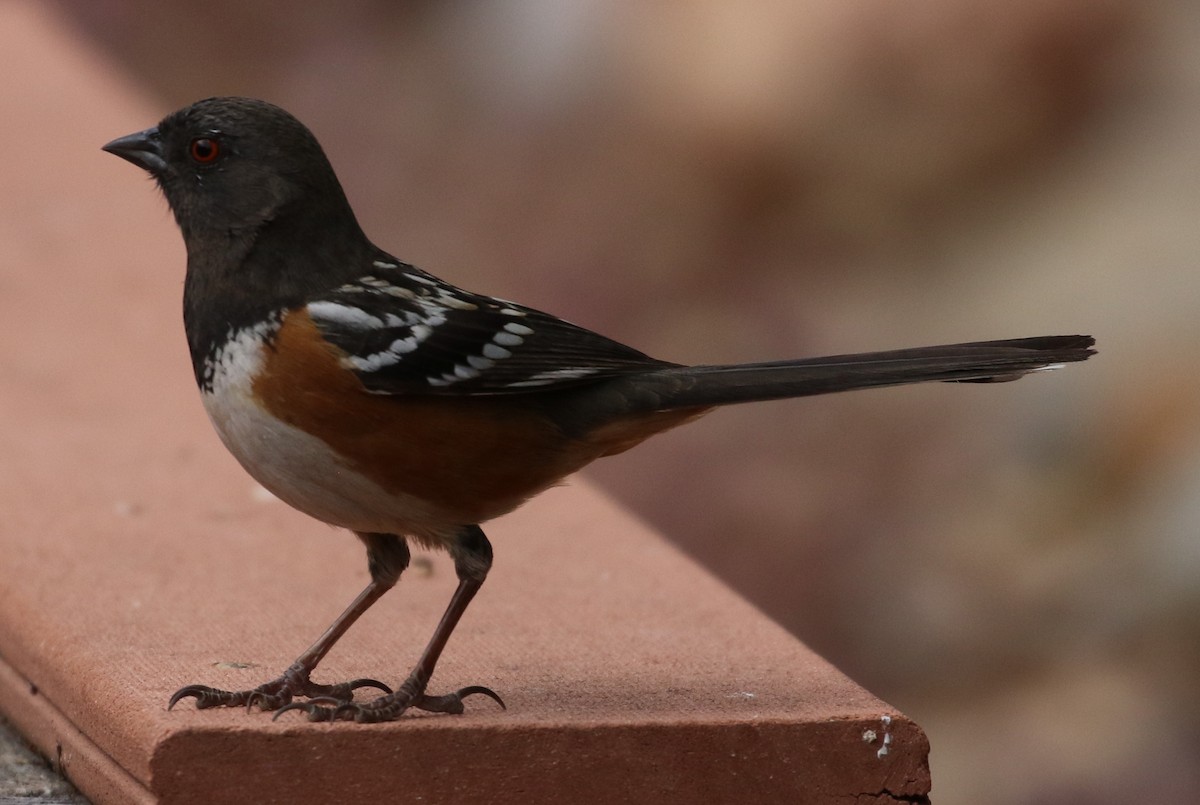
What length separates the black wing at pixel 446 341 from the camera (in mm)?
3084

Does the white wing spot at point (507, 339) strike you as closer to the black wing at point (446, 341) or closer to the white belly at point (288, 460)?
the black wing at point (446, 341)

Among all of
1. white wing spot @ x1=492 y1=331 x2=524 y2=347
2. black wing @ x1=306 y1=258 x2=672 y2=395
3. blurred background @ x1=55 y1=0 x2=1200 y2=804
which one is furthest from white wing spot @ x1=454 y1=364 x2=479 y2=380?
blurred background @ x1=55 y1=0 x2=1200 y2=804

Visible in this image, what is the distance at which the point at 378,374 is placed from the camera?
10.1ft

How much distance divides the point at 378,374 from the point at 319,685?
58 cm

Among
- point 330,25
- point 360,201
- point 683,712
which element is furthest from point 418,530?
point 330,25

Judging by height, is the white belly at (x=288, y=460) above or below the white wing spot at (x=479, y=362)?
below

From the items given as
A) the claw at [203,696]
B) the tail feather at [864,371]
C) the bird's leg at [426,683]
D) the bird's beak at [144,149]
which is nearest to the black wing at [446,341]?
the tail feather at [864,371]

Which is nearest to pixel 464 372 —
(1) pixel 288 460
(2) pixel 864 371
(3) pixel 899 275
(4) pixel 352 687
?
(1) pixel 288 460

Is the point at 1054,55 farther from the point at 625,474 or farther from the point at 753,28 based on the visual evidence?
the point at 625,474

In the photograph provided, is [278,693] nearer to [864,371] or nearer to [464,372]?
[464,372]

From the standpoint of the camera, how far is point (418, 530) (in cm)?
317

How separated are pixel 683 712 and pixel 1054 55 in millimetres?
6547

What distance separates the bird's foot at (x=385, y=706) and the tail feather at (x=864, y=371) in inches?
27.8

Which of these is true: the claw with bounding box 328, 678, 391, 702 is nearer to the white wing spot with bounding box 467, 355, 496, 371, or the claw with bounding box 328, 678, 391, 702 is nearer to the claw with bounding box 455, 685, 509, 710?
the claw with bounding box 455, 685, 509, 710
